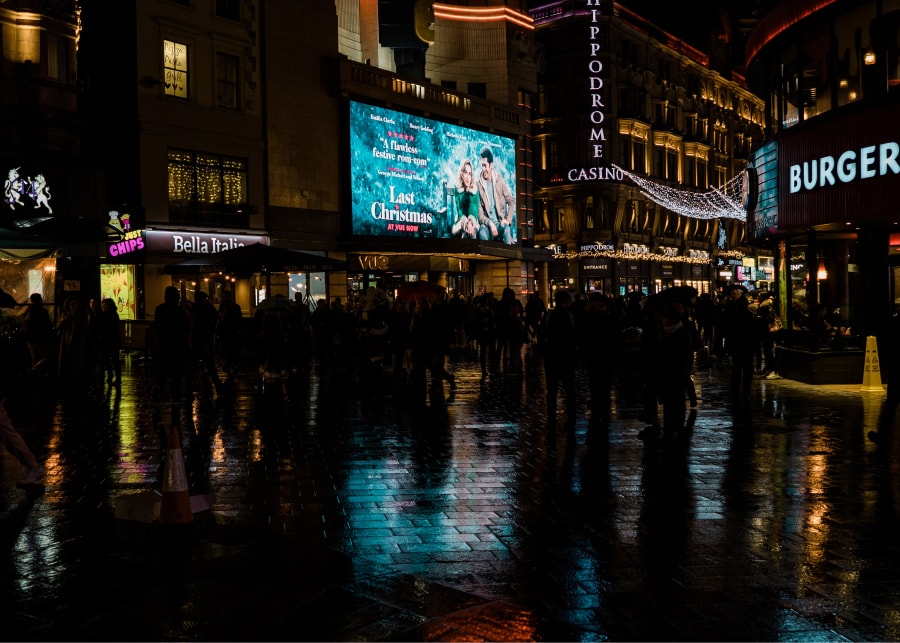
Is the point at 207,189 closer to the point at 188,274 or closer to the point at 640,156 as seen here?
the point at 188,274

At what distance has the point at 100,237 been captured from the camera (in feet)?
74.6

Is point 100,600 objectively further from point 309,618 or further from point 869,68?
point 869,68

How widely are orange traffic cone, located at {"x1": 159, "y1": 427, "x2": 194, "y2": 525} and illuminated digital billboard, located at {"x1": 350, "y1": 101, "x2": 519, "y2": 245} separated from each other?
29768mm

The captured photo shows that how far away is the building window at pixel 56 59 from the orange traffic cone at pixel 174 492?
21.7 meters

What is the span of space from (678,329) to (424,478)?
4005 millimetres

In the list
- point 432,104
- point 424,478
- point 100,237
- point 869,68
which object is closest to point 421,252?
point 432,104

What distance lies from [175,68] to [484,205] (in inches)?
659

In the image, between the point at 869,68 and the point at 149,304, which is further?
the point at 149,304

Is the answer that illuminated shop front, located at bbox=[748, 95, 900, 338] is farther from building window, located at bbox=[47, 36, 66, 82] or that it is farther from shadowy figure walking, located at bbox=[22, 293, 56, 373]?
building window, located at bbox=[47, 36, 66, 82]

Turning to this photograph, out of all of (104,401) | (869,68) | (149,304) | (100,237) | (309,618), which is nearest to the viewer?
(309,618)

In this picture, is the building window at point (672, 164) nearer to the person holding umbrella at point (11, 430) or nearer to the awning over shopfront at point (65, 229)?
the awning over shopfront at point (65, 229)

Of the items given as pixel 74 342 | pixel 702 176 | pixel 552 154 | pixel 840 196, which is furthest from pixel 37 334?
pixel 702 176

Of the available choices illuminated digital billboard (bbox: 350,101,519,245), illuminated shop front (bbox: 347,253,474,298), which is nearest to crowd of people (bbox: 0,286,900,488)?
illuminated shop front (bbox: 347,253,474,298)

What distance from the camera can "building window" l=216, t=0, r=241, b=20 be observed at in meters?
31.8
